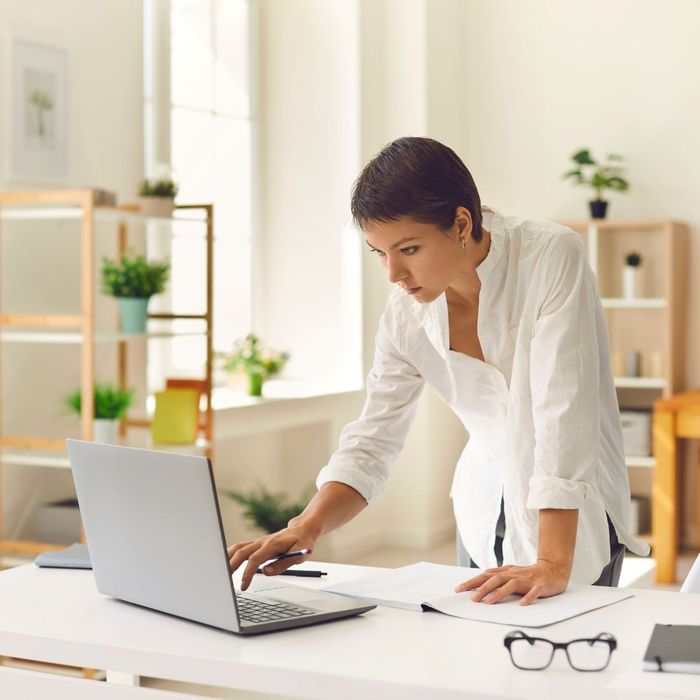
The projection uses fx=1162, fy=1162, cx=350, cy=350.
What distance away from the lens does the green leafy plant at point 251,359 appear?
201 inches

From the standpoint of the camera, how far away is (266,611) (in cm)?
156

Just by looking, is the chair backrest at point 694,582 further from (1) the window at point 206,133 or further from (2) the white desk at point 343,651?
(1) the window at point 206,133

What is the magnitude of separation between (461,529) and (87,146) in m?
2.47

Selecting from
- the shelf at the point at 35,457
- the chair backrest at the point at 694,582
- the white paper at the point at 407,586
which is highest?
the white paper at the point at 407,586

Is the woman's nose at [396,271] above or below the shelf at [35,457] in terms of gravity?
A: above

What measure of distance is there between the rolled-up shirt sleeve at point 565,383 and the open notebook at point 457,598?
6.2 inches

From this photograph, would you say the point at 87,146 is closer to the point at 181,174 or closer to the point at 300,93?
the point at 181,174

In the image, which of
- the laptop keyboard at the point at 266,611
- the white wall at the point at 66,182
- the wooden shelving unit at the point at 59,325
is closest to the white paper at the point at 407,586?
the laptop keyboard at the point at 266,611

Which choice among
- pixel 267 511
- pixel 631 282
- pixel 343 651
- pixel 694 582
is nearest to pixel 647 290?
pixel 631 282

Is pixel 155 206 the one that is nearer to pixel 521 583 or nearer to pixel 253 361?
pixel 253 361

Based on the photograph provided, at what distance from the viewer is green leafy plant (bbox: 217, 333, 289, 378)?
201 inches

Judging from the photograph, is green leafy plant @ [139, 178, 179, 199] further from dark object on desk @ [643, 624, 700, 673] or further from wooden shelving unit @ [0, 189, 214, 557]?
dark object on desk @ [643, 624, 700, 673]

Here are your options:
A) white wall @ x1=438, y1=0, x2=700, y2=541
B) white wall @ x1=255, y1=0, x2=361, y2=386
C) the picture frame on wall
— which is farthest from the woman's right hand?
white wall @ x1=438, y1=0, x2=700, y2=541

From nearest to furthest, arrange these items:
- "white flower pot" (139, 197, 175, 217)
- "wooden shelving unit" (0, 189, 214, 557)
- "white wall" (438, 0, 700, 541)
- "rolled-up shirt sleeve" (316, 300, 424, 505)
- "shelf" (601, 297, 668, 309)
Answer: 1. "rolled-up shirt sleeve" (316, 300, 424, 505)
2. "wooden shelving unit" (0, 189, 214, 557)
3. "white flower pot" (139, 197, 175, 217)
4. "shelf" (601, 297, 668, 309)
5. "white wall" (438, 0, 700, 541)
